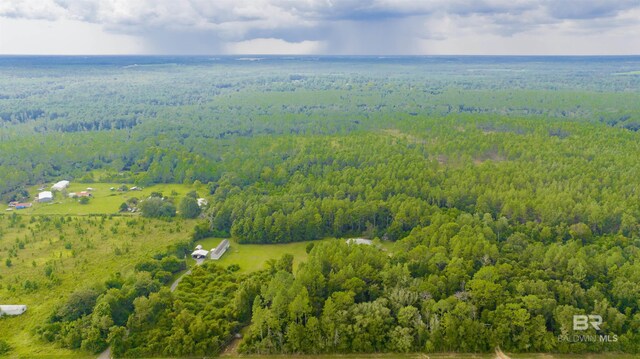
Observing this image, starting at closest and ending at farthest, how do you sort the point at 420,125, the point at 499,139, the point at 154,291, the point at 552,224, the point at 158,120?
the point at 154,291 < the point at 552,224 < the point at 499,139 < the point at 420,125 < the point at 158,120

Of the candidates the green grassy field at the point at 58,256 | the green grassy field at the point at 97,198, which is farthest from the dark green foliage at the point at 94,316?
the green grassy field at the point at 97,198

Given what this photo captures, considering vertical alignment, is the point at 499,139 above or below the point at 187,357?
above

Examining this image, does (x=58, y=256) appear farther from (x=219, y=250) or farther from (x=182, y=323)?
(x=182, y=323)

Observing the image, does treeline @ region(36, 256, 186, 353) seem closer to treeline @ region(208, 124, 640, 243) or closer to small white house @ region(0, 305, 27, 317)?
small white house @ region(0, 305, 27, 317)

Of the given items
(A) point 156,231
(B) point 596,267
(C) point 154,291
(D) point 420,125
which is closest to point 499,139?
(D) point 420,125

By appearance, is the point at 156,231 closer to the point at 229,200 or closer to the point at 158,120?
the point at 229,200

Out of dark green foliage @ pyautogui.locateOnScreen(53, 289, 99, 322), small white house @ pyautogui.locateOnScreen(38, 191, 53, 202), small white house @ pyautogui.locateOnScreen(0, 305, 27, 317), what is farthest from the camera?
small white house @ pyautogui.locateOnScreen(38, 191, 53, 202)

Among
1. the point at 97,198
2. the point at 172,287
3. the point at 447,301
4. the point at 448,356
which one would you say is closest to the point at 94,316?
the point at 172,287

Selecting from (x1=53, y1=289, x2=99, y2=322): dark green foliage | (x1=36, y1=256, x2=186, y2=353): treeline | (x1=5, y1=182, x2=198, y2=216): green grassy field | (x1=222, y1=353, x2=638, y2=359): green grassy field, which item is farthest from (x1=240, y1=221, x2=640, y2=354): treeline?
(x1=5, y1=182, x2=198, y2=216): green grassy field
